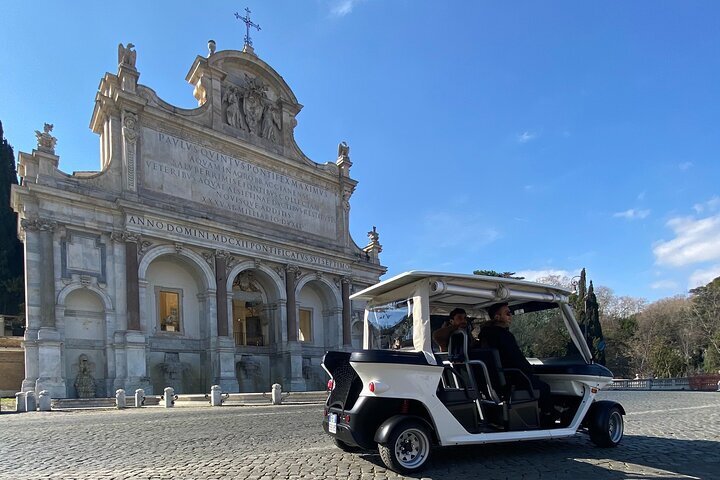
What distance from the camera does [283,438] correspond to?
8.02 meters

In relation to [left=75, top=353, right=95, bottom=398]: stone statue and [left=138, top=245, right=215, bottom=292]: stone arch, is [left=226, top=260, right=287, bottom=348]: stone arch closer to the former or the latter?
[left=138, top=245, right=215, bottom=292]: stone arch

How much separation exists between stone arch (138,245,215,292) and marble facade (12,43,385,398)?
2.8 inches

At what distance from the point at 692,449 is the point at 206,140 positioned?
27.1 meters

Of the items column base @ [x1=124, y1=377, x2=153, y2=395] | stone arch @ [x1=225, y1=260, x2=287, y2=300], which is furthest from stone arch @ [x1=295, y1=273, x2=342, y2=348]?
column base @ [x1=124, y1=377, x2=153, y2=395]

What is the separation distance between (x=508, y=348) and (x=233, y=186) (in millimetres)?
25484

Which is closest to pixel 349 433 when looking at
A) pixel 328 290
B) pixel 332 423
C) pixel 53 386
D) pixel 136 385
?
pixel 332 423

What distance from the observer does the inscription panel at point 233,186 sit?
1043 inches

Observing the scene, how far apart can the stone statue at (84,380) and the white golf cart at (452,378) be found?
1932 cm

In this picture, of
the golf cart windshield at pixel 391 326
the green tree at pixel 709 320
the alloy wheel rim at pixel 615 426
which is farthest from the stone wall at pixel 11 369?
the green tree at pixel 709 320

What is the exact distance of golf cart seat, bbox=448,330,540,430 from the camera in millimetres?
5945

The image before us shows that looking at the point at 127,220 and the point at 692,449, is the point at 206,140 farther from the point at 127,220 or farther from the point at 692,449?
the point at 692,449

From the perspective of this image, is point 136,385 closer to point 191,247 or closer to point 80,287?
point 80,287

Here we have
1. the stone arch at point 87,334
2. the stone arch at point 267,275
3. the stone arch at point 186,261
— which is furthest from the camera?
the stone arch at point 267,275

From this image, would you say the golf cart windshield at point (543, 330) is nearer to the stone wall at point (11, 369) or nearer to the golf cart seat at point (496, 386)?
the golf cart seat at point (496, 386)
